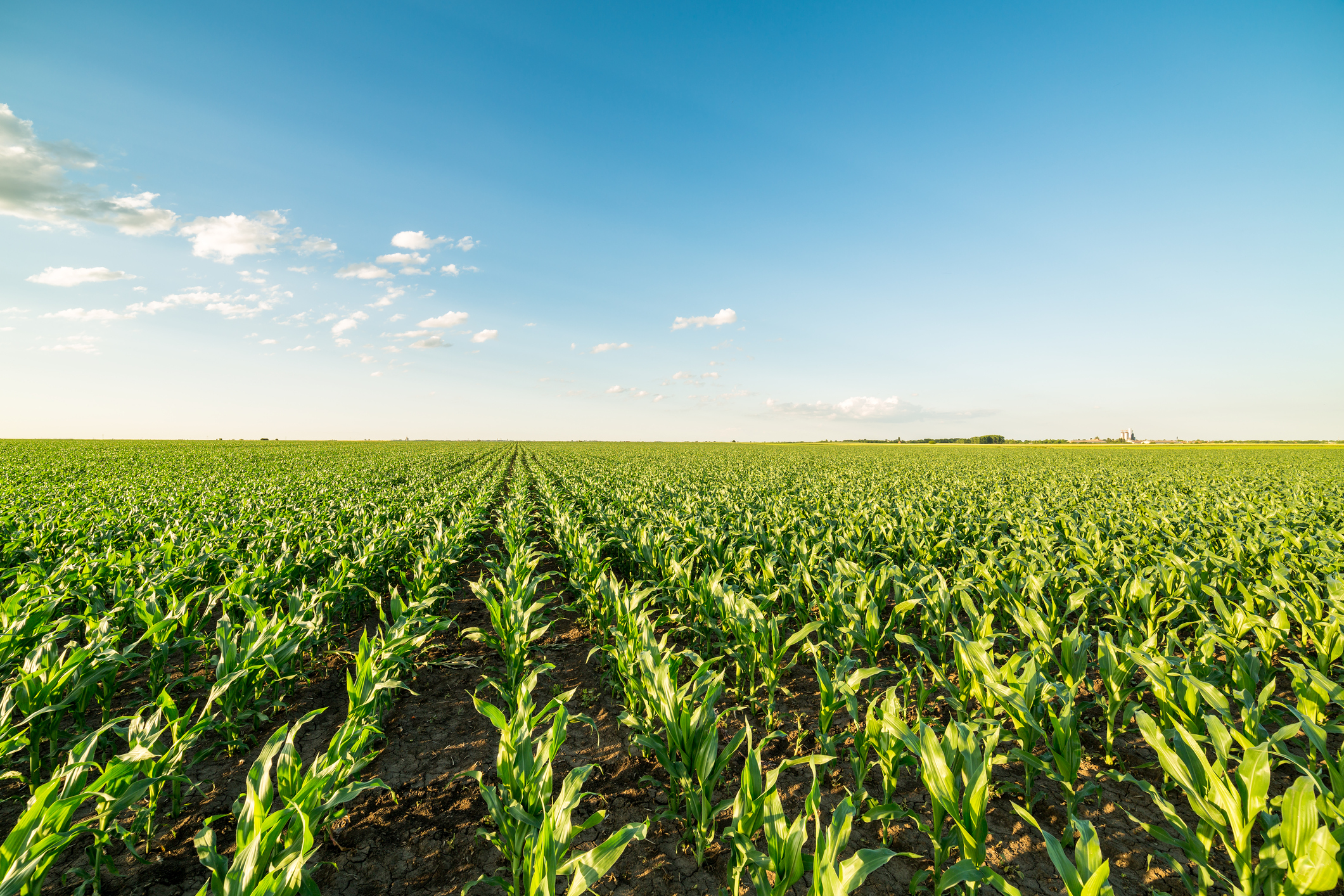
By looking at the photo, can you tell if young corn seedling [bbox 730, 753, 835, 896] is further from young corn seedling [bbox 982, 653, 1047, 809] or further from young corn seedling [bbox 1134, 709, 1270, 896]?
young corn seedling [bbox 1134, 709, 1270, 896]

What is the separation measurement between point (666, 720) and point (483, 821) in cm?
133

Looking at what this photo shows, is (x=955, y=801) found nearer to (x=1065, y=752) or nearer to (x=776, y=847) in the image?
(x=776, y=847)

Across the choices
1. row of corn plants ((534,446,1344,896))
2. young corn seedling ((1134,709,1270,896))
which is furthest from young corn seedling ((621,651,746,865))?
young corn seedling ((1134,709,1270,896))

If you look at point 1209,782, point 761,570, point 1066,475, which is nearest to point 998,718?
point 1209,782

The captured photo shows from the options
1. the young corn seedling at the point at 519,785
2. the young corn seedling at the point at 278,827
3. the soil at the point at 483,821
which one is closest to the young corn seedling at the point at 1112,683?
the soil at the point at 483,821

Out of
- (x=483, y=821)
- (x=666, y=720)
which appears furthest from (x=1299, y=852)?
(x=483, y=821)

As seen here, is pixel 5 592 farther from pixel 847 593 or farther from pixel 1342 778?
pixel 1342 778

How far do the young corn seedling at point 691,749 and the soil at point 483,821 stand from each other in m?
0.17

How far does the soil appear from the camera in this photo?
2926 millimetres

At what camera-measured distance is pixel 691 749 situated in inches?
128

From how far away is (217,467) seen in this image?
24141 mm

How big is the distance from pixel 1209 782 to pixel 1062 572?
14.4 ft

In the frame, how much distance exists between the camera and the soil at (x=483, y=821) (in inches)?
115

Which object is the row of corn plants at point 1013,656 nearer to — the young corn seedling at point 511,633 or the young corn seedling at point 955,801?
the young corn seedling at point 955,801
